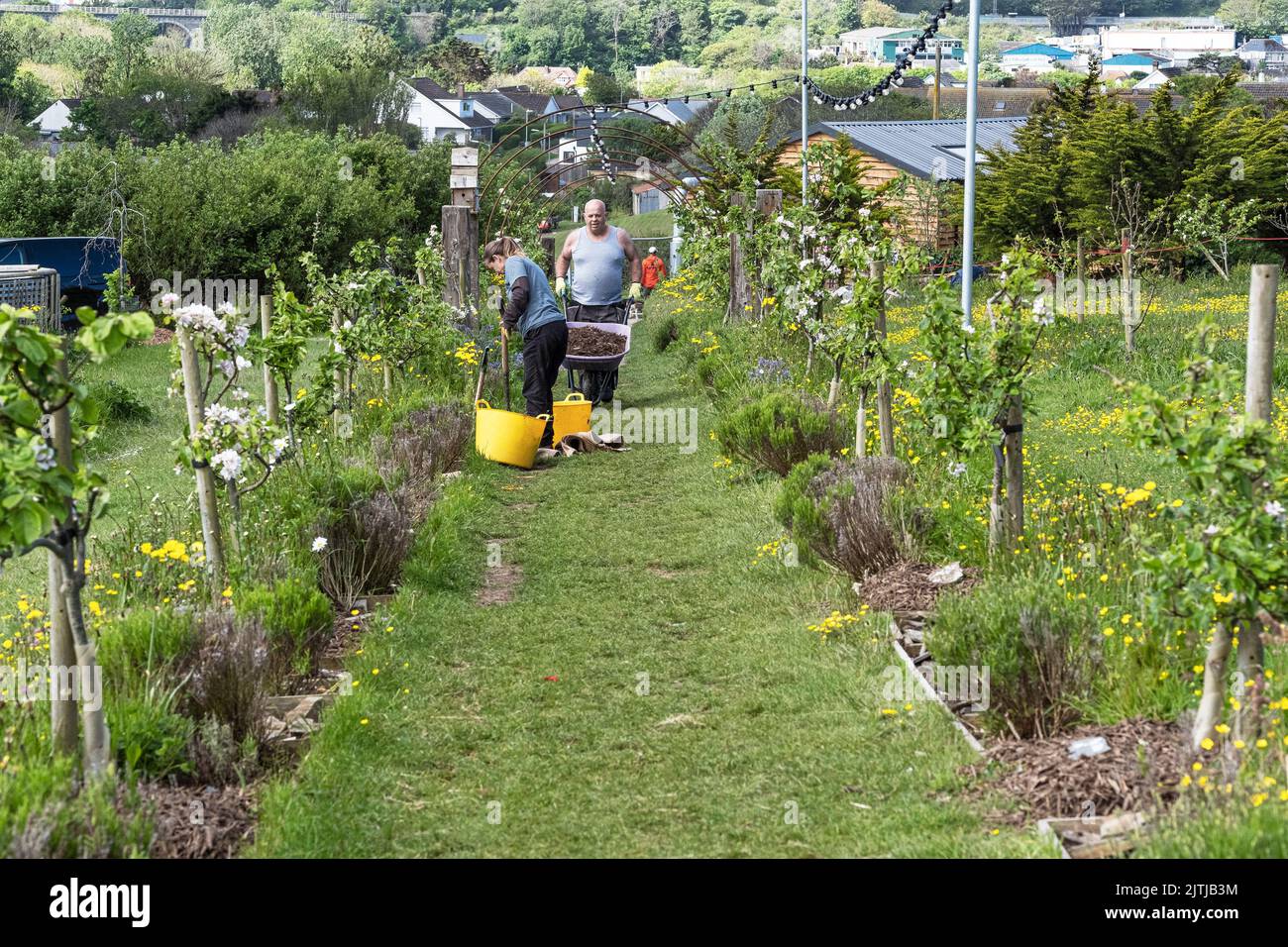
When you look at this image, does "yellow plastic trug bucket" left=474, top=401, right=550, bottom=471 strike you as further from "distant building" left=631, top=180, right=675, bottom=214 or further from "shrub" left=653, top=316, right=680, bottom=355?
"distant building" left=631, top=180, right=675, bottom=214

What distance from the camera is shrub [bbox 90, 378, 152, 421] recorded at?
1268 centimetres

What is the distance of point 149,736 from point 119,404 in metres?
9.32

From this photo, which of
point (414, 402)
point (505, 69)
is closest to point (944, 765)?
point (414, 402)

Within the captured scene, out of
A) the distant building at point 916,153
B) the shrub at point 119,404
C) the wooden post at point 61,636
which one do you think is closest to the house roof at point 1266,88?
the distant building at point 916,153

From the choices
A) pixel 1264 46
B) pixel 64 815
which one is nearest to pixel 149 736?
pixel 64 815

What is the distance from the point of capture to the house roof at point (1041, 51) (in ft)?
332

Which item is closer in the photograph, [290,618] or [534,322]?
[290,618]

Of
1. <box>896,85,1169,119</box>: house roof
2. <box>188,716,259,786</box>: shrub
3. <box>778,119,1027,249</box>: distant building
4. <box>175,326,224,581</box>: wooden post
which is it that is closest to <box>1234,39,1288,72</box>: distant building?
<box>896,85,1169,119</box>: house roof

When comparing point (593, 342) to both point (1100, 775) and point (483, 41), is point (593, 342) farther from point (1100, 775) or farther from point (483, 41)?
point (483, 41)

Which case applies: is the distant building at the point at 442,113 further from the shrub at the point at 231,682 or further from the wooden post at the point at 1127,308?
the shrub at the point at 231,682

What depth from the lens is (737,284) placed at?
16.4m

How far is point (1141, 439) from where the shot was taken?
14.1 ft

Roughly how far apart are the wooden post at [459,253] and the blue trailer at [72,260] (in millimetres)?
8907
